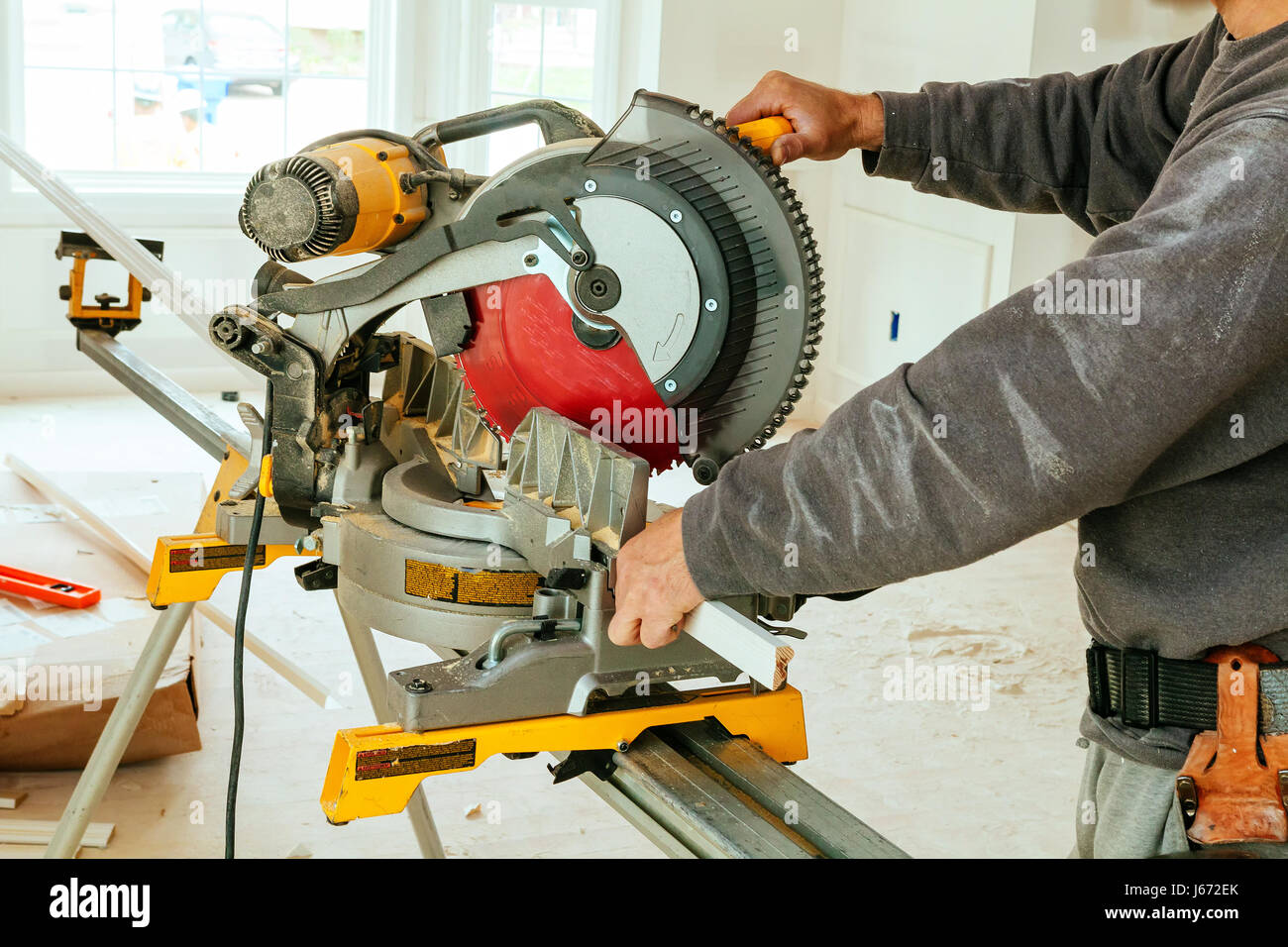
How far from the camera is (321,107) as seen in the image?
5.08 m

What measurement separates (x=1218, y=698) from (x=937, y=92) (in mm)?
793

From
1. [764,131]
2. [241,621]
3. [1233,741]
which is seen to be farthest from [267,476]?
[1233,741]

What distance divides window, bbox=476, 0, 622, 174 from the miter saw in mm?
3801

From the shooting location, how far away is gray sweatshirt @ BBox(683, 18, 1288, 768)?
33.6 inches

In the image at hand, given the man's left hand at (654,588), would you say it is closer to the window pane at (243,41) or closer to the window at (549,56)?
the window at (549,56)

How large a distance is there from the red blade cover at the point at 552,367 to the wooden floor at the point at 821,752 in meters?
1.25

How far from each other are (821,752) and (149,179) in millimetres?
3512

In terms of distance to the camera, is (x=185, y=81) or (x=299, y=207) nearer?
(x=299, y=207)

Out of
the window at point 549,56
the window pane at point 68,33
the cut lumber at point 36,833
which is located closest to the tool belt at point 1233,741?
the cut lumber at point 36,833

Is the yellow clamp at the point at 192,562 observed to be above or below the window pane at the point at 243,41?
below

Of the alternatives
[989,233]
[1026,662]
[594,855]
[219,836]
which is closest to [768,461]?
[594,855]

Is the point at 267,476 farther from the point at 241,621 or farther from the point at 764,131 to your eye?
the point at 764,131

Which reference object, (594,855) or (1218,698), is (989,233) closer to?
(594,855)

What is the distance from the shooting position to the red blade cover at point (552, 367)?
1.21 m
